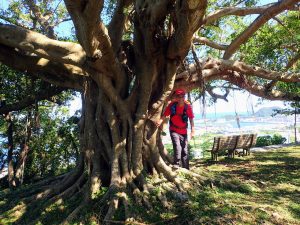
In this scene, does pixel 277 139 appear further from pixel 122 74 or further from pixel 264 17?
pixel 122 74

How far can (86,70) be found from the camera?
361 centimetres

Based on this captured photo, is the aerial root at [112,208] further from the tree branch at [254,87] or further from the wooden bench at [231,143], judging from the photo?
the wooden bench at [231,143]

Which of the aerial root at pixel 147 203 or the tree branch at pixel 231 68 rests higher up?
the tree branch at pixel 231 68

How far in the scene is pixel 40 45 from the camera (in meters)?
3.28

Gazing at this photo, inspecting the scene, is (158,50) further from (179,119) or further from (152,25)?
(179,119)

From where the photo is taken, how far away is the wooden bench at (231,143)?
720 cm

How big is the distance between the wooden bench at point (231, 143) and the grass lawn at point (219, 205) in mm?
2105

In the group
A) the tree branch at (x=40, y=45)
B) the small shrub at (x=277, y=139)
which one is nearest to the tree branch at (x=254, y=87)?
the tree branch at (x=40, y=45)

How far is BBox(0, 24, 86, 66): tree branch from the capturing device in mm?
3288

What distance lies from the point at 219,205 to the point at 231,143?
4.54 metres

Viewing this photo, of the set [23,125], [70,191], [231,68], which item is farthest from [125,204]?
[23,125]

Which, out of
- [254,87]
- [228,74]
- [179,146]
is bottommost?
[179,146]

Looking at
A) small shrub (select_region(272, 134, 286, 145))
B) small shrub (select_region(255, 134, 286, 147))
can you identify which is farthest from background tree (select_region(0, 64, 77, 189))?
small shrub (select_region(272, 134, 286, 145))

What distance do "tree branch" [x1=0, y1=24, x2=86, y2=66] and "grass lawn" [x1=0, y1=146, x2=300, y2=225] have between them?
2682mm
